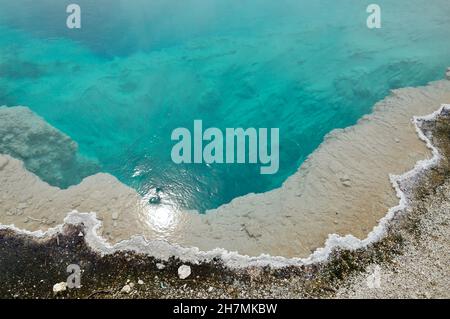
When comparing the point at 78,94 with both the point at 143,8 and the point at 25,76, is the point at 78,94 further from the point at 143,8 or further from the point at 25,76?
the point at 143,8

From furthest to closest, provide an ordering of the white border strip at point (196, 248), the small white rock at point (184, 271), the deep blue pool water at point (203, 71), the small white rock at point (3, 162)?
the deep blue pool water at point (203, 71) < the small white rock at point (3, 162) < the white border strip at point (196, 248) < the small white rock at point (184, 271)

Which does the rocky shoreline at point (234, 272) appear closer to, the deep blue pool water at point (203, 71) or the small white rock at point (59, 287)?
the small white rock at point (59, 287)

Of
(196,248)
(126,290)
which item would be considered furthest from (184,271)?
(126,290)

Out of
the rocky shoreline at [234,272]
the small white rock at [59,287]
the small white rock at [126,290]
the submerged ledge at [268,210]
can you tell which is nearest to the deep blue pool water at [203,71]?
the submerged ledge at [268,210]

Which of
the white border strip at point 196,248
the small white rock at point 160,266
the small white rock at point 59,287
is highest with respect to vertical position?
the white border strip at point 196,248

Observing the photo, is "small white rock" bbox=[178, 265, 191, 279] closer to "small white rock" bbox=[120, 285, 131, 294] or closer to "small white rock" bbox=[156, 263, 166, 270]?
"small white rock" bbox=[156, 263, 166, 270]

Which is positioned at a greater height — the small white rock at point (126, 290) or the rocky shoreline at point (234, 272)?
the rocky shoreline at point (234, 272)

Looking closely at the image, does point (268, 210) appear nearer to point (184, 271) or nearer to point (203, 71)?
point (184, 271)

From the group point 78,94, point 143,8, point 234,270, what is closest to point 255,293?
point 234,270
